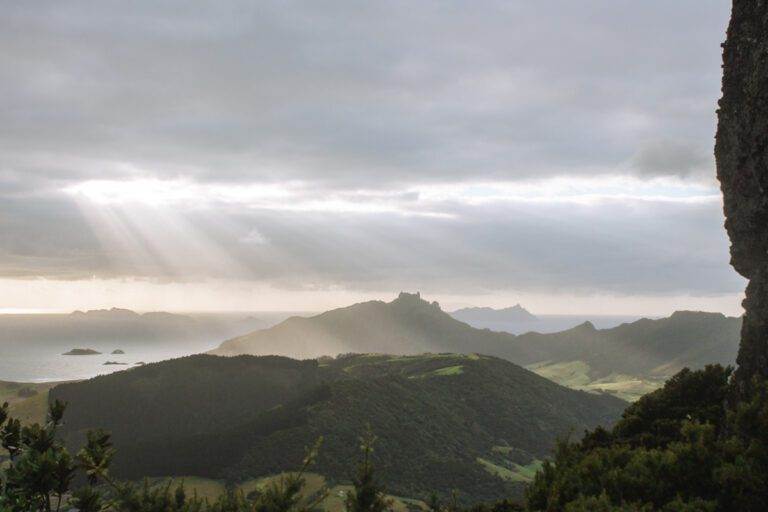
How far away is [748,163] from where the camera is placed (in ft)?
79.3

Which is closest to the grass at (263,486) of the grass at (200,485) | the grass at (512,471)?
the grass at (200,485)

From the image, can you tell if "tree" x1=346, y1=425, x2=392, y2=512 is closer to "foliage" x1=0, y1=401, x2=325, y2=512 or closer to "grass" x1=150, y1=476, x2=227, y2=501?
"foliage" x1=0, y1=401, x2=325, y2=512

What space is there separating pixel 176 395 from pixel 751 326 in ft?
534

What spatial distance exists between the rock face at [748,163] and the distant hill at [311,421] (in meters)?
89.4

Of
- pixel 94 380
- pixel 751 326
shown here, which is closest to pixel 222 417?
pixel 94 380

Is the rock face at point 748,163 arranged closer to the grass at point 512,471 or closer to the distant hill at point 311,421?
the distant hill at point 311,421

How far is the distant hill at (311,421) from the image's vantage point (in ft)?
373

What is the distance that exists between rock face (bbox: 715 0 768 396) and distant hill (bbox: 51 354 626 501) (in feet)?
293

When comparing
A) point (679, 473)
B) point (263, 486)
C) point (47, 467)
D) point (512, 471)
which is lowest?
point (512, 471)

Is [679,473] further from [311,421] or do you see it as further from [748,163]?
[311,421]

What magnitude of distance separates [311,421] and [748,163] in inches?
4705

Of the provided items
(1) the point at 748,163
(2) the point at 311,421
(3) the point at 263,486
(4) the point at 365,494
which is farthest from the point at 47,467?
(2) the point at 311,421

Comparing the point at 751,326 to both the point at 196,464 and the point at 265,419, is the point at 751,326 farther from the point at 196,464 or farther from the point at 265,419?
the point at 265,419

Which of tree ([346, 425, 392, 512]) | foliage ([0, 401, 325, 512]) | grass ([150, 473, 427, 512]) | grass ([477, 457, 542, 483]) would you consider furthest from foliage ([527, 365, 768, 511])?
grass ([477, 457, 542, 483])
